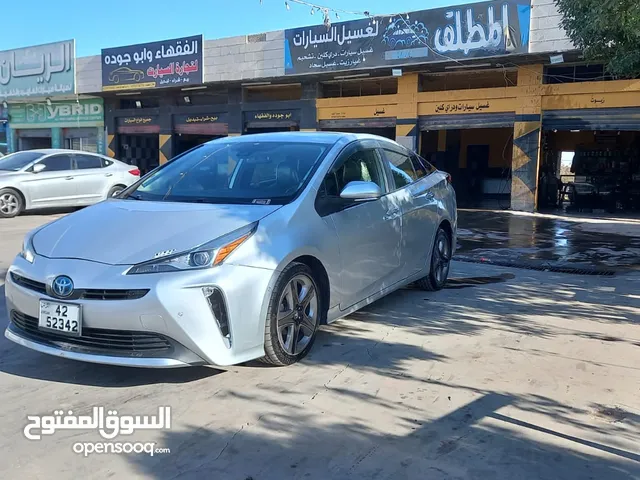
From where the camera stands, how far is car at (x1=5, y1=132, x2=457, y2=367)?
338 cm

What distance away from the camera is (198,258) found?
137 inches

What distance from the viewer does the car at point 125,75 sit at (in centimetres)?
2228

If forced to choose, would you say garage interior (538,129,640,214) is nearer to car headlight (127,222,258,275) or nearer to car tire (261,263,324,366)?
car tire (261,263,324,366)

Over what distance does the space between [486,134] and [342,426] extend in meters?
23.6

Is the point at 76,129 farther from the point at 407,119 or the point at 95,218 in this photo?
the point at 95,218

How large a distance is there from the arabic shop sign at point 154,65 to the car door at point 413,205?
52.6ft

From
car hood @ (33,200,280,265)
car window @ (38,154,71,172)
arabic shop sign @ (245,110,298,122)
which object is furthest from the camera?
arabic shop sign @ (245,110,298,122)

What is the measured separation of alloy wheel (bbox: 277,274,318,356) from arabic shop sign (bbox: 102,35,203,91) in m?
17.9

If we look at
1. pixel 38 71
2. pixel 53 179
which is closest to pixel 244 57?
pixel 53 179

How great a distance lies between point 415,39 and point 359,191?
1300 centimetres

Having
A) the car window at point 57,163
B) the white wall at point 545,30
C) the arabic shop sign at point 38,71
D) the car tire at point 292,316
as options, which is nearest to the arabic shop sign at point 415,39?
the white wall at point 545,30

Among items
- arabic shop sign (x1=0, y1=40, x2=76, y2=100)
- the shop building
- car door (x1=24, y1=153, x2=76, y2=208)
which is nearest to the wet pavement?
car door (x1=24, y1=153, x2=76, y2=208)

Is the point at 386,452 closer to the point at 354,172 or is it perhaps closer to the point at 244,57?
the point at 354,172

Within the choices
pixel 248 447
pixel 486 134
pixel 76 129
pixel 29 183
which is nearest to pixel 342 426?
pixel 248 447
